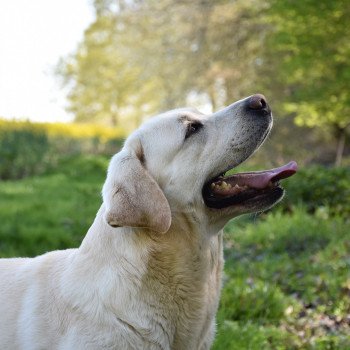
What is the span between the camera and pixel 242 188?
3066mm

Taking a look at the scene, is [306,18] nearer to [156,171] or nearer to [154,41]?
[156,171]

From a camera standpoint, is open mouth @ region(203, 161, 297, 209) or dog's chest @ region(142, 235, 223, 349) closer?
dog's chest @ region(142, 235, 223, 349)

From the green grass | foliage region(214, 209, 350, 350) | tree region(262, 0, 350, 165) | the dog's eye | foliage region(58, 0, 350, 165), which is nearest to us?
the dog's eye

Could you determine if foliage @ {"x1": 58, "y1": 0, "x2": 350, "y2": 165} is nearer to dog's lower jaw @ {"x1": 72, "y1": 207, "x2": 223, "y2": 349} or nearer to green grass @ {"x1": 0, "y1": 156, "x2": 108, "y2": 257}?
green grass @ {"x1": 0, "y1": 156, "x2": 108, "y2": 257}

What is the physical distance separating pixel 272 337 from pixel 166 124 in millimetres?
2031

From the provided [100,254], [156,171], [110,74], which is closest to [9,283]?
[100,254]

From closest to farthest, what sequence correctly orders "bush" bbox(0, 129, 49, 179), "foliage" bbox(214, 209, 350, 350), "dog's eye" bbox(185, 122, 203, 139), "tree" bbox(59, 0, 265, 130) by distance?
1. "dog's eye" bbox(185, 122, 203, 139)
2. "foliage" bbox(214, 209, 350, 350)
3. "bush" bbox(0, 129, 49, 179)
4. "tree" bbox(59, 0, 265, 130)

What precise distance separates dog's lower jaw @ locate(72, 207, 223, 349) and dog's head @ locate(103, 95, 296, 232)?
196 mm

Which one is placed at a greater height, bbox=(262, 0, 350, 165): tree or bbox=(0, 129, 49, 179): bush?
bbox=(262, 0, 350, 165): tree

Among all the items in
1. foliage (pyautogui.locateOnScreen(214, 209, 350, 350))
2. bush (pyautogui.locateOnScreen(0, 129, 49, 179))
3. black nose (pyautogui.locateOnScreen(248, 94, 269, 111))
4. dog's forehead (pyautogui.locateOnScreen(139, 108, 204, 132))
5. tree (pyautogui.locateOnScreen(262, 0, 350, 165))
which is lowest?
foliage (pyautogui.locateOnScreen(214, 209, 350, 350))

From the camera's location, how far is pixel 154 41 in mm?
23672

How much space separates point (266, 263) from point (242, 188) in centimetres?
346

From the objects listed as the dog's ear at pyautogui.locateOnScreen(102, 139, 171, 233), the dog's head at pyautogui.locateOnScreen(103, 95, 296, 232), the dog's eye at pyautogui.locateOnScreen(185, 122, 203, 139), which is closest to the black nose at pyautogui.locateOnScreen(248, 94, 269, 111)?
the dog's head at pyautogui.locateOnScreen(103, 95, 296, 232)

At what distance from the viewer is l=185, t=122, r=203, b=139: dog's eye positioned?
314 centimetres
